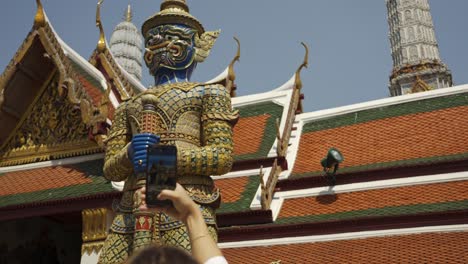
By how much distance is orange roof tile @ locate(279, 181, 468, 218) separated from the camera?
277 inches

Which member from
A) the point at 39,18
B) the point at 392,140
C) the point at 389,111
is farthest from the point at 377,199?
the point at 39,18

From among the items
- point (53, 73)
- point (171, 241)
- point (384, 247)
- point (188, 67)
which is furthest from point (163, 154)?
point (53, 73)

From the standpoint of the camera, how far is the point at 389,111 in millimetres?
9234

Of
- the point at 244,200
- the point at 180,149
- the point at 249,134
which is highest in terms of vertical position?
the point at 249,134

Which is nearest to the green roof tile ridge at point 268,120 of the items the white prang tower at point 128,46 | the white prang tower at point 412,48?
the white prang tower at point 128,46

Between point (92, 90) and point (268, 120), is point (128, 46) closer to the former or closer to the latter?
point (268, 120)

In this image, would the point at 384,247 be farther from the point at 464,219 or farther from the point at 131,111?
the point at 131,111

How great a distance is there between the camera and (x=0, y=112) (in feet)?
24.5

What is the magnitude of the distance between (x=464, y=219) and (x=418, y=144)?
2.03 meters

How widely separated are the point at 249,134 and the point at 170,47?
4601mm

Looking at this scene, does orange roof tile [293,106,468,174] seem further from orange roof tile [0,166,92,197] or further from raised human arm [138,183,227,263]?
raised human arm [138,183,227,263]

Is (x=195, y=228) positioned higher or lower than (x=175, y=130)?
lower

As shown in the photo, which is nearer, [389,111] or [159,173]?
[159,173]

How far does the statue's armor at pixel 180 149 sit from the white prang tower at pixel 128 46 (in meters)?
32.7
